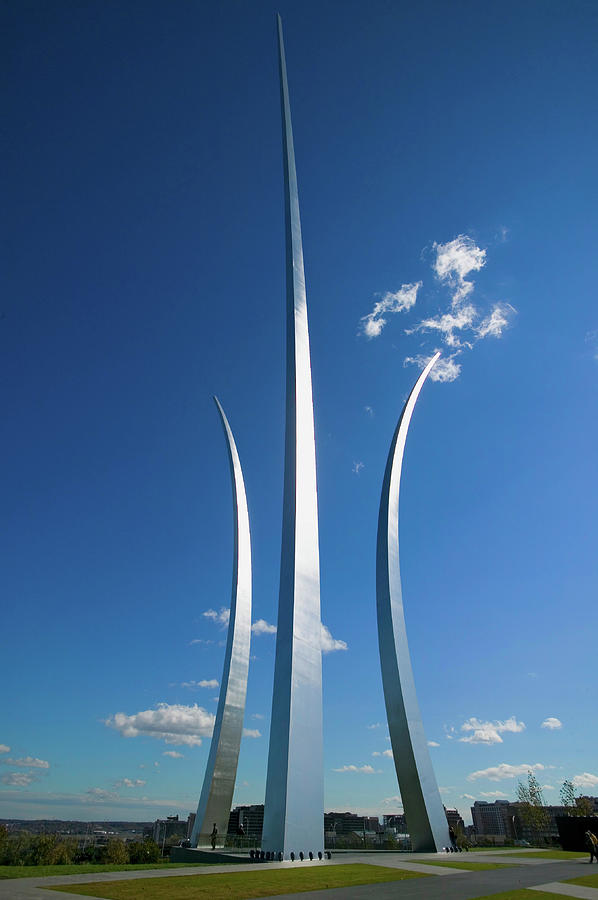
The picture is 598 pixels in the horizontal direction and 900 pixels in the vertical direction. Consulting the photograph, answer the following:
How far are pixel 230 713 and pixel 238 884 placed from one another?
14.5 m

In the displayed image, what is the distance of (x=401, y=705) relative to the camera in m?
19.9

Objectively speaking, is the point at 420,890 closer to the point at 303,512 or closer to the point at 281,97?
the point at 303,512

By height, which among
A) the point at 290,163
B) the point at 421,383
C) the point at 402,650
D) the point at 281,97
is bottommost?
the point at 402,650

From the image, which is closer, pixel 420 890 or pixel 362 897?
pixel 362 897

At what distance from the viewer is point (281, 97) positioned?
2411cm

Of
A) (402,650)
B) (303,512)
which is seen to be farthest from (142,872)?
(402,650)

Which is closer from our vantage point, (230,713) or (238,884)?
(238,884)

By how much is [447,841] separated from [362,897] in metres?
13.9

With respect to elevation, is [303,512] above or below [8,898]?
above

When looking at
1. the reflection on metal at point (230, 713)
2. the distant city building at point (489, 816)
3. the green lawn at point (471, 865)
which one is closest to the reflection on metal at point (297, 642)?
the green lawn at point (471, 865)

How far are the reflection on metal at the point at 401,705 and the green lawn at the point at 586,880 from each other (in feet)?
26.4

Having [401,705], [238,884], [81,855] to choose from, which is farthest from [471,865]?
[81,855]

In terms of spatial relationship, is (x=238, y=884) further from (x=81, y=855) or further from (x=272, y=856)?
(x=81, y=855)

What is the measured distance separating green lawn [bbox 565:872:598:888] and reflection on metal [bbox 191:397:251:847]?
1435 centimetres
